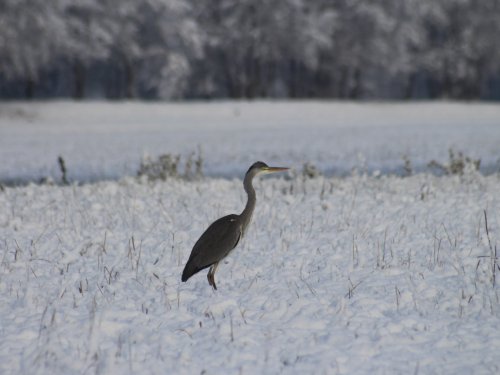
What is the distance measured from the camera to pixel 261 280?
641 centimetres

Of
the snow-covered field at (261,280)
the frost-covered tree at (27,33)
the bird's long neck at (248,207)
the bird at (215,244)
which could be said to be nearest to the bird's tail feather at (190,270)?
the bird at (215,244)

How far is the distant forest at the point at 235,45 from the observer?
126ft

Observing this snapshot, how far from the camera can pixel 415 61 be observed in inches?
2196

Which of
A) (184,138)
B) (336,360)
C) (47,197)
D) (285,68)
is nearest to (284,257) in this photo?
(336,360)

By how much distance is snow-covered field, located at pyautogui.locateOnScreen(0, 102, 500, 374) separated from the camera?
15.3ft

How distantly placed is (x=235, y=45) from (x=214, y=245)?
4393 centimetres

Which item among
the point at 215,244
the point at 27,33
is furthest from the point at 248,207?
the point at 27,33

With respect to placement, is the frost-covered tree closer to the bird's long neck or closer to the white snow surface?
the white snow surface

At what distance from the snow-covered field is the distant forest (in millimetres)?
27397

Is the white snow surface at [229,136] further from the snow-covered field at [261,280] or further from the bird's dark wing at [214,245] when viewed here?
the bird's dark wing at [214,245]

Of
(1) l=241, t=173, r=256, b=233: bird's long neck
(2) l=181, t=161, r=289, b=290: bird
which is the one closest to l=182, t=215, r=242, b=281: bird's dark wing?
(2) l=181, t=161, r=289, b=290: bird

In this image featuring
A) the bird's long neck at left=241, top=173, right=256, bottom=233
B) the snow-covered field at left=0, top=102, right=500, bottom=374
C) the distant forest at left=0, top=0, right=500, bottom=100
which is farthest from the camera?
the distant forest at left=0, top=0, right=500, bottom=100

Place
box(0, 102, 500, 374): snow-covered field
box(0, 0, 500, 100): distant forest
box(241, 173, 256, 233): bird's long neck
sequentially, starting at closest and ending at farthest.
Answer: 1. box(0, 102, 500, 374): snow-covered field
2. box(241, 173, 256, 233): bird's long neck
3. box(0, 0, 500, 100): distant forest

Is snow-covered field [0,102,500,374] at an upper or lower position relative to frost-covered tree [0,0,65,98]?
lower
